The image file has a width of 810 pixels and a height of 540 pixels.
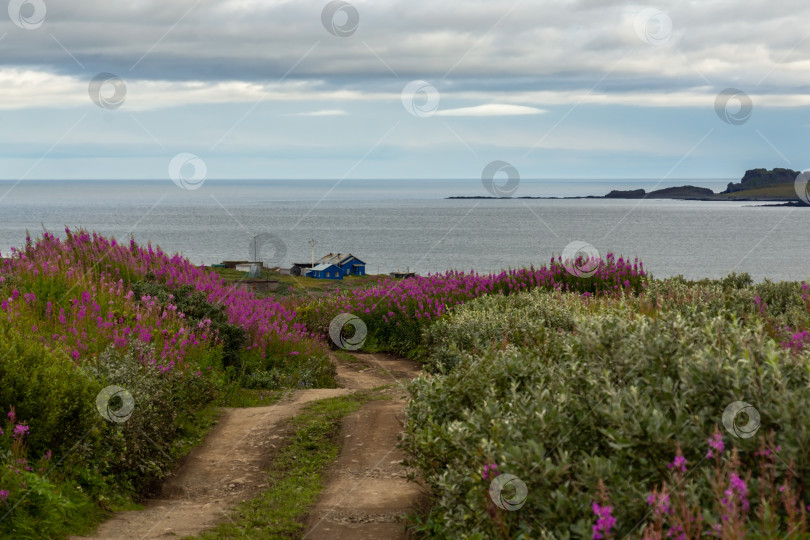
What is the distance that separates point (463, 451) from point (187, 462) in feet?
14.1

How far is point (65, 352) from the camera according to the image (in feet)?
28.0

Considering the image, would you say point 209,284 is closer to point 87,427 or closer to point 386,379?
point 386,379

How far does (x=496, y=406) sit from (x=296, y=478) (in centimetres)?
316

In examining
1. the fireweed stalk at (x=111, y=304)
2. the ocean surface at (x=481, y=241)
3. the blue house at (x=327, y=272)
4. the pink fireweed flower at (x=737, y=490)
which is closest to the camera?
the pink fireweed flower at (x=737, y=490)

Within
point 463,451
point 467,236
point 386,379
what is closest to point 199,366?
point 386,379

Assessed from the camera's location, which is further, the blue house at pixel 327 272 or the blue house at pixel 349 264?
the blue house at pixel 349 264

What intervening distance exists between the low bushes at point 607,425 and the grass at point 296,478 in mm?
1408

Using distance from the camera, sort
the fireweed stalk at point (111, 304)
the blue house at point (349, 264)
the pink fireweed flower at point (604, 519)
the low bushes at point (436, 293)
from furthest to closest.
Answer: the blue house at point (349, 264)
the low bushes at point (436, 293)
the fireweed stalk at point (111, 304)
the pink fireweed flower at point (604, 519)

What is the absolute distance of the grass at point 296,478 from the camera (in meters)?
6.73

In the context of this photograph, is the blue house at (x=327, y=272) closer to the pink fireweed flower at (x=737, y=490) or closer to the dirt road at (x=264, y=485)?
the dirt road at (x=264, y=485)

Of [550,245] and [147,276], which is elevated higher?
[550,245]

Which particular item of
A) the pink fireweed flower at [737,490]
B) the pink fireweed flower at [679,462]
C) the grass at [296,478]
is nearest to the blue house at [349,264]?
the grass at [296,478]

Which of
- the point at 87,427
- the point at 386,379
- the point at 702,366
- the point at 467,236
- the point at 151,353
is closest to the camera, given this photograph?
the point at 702,366

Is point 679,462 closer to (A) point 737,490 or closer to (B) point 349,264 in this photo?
(A) point 737,490
